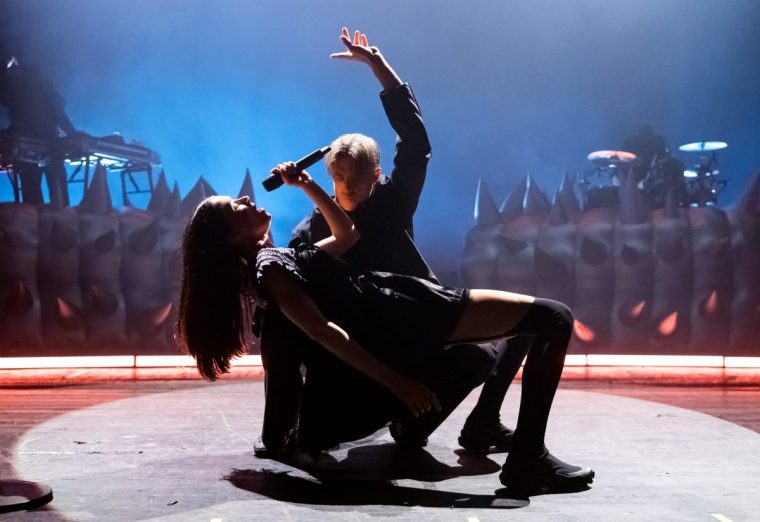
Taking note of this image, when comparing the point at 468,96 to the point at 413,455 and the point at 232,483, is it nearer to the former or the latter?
the point at 413,455

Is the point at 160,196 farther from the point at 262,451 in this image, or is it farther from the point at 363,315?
the point at 363,315

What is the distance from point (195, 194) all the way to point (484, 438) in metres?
3.24

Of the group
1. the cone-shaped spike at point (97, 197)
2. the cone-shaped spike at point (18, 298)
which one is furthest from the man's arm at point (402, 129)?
the cone-shaped spike at point (18, 298)

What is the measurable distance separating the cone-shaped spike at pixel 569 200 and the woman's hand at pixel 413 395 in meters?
3.28

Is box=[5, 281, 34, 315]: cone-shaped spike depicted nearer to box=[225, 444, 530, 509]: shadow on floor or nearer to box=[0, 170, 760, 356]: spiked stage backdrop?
box=[0, 170, 760, 356]: spiked stage backdrop

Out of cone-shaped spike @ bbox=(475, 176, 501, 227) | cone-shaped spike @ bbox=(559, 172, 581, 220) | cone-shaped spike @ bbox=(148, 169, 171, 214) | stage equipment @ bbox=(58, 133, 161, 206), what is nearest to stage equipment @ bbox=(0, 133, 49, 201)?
stage equipment @ bbox=(58, 133, 161, 206)

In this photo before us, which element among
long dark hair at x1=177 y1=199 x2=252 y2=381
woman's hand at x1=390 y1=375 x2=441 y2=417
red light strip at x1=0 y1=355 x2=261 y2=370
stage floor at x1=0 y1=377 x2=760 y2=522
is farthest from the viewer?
red light strip at x1=0 y1=355 x2=261 y2=370

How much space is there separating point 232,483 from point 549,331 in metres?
0.90

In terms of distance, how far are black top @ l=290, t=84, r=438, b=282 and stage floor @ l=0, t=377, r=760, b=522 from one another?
1.94ft

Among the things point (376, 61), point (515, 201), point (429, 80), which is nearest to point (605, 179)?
point (515, 201)

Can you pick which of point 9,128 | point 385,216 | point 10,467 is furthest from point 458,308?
point 9,128

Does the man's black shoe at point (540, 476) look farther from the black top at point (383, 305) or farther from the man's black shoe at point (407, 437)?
the man's black shoe at point (407, 437)

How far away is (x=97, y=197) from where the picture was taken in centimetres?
490

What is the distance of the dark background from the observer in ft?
16.0
